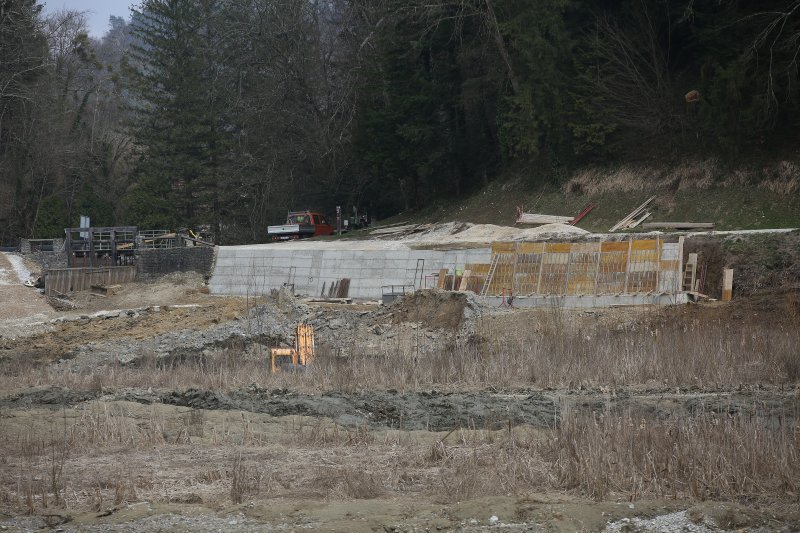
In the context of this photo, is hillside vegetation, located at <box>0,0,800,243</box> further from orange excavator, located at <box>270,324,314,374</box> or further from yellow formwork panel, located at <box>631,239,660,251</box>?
orange excavator, located at <box>270,324,314,374</box>

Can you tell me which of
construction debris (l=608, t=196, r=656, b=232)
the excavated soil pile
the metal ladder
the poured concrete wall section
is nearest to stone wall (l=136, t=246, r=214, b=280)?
the poured concrete wall section

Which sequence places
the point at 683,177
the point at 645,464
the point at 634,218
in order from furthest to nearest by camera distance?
the point at 683,177, the point at 634,218, the point at 645,464

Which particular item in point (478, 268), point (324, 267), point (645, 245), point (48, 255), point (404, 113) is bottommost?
point (48, 255)

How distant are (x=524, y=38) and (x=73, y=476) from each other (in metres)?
32.7

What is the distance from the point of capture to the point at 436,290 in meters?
26.2

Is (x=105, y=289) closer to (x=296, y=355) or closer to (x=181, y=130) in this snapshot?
(x=181, y=130)

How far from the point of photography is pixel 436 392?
16.5m

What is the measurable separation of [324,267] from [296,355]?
14.4 meters

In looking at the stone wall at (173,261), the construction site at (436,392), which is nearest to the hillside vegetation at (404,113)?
the construction site at (436,392)

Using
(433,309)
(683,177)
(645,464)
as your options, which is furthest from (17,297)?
(645,464)

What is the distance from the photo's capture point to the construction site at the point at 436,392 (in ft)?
30.2

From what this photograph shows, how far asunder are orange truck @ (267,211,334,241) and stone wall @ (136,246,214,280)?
6.54 metres

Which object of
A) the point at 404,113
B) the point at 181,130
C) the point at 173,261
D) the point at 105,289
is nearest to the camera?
the point at 105,289

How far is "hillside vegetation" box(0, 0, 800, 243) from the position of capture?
33344 millimetres
